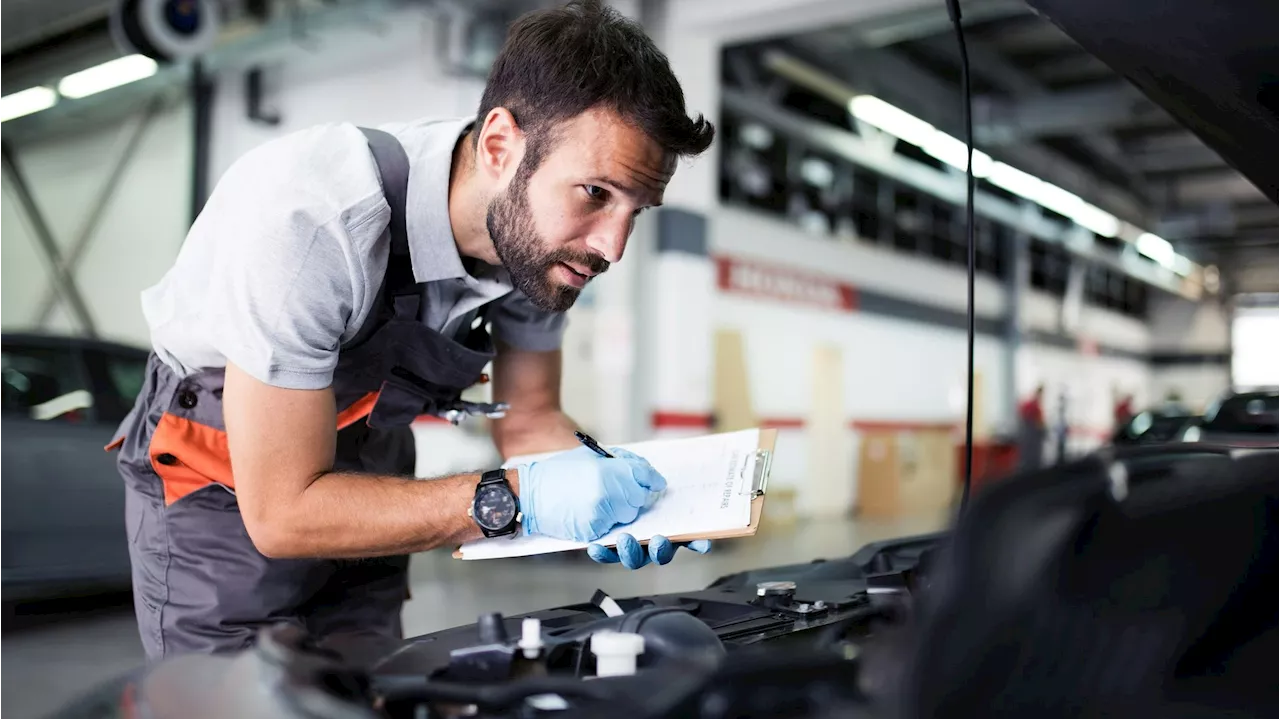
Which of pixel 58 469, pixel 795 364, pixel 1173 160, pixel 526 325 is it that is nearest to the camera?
pixel 526 325

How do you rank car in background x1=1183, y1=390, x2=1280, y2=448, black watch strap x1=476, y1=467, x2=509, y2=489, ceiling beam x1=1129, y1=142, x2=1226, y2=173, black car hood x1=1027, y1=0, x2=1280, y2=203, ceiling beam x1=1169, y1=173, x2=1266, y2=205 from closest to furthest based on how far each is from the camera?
black car hood x1=1027, y1=0, x2=1280, y2=203 < black watch strap x1=476, y1=467, x2=509, y2=489 < car in background x1=1183, y1=390, x2=1280, y2=448 < ceiling beam x1=1129, y1=142, x2=1226, y2=173 < ceiling beam x1=1169, y1=173, x2=1266, y2=205

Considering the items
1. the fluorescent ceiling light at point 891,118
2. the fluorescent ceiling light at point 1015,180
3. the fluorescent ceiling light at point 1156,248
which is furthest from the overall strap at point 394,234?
the fluorescent ceiling light at point 1156,248

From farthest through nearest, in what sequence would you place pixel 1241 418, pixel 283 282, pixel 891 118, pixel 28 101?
1. pixel 28 101
2. pixel 891 118
3. pixel 1241 418
4. pixel 283 282

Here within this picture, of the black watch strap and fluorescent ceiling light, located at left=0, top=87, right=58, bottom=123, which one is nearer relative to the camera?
the black watch strap

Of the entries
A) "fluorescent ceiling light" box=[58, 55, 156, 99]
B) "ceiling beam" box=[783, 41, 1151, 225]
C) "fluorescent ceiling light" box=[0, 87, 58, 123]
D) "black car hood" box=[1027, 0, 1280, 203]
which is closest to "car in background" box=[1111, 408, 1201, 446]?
"black car hood" box=[1027, 0, 1280, 203]

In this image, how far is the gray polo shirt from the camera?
101cm

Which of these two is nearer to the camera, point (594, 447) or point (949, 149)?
point (594, 447)

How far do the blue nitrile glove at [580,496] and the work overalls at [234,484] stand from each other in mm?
274

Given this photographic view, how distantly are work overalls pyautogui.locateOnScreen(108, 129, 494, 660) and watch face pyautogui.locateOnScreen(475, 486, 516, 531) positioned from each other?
270 mm

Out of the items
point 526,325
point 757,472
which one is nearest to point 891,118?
point 526,325

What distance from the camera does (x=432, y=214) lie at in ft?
3.84

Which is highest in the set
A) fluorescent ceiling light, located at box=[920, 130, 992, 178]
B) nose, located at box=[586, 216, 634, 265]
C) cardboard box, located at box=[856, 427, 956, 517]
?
fluorescent ceiling light, located at box=[920, 130, 992, 178]

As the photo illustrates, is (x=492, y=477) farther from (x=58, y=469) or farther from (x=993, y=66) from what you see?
(x=993, y=66)

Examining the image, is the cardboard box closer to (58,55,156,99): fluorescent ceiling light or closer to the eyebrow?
(58,55,156,99): fluorescent ceiling light
